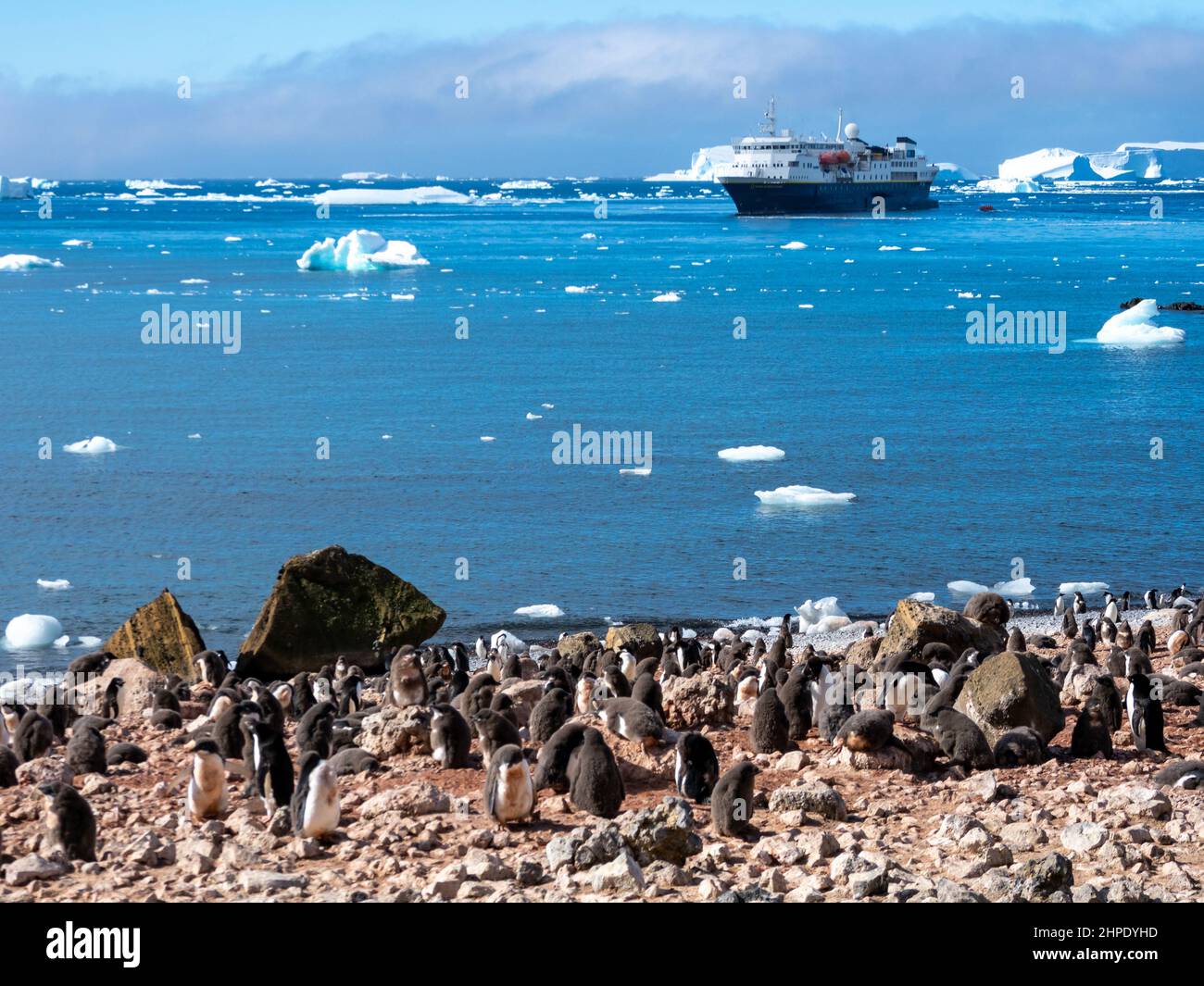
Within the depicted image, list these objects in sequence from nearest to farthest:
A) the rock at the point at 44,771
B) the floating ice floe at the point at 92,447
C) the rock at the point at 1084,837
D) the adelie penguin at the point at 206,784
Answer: the rock at the point at 1084,837
the adelie penguin at the point at 206,784
the rock at the point at 44,771
the floating ice floe at the point at 92,447

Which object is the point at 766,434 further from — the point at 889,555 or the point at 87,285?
the point at 87,285

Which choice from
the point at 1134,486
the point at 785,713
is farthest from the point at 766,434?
the point at 785,713

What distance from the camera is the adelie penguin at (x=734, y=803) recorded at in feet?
25.0

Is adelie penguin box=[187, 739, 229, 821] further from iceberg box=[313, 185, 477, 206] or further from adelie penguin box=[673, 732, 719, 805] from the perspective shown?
iceberg box=[313, 185, 477, 206]

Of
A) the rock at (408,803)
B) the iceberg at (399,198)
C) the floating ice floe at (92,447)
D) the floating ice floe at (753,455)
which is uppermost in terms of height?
the iceberg at (399,198)

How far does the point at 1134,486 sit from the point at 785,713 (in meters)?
18.2

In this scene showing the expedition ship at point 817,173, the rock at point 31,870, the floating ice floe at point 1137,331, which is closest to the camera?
the rock at point 31,870

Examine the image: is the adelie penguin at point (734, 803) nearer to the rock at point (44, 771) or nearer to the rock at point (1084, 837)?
the rock at point (1084, 837)

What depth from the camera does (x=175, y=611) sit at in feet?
47.8

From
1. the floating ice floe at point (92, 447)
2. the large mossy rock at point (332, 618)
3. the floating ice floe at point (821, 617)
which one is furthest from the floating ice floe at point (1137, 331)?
the large mossy rock at point (332, 618)

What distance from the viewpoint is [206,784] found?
26.1ft

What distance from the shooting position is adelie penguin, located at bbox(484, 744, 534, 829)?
763cm

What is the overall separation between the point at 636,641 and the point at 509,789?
7547 millimetres

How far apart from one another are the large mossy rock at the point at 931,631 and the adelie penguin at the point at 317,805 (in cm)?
672
